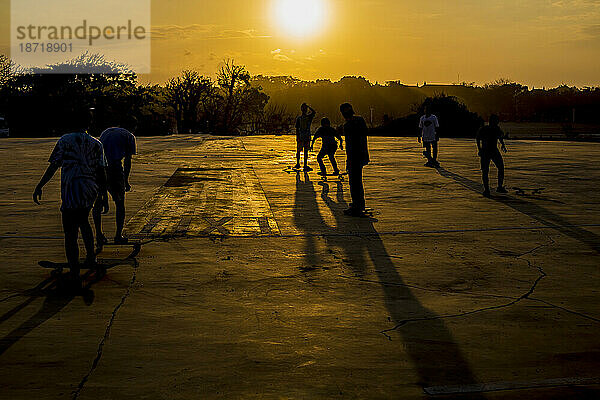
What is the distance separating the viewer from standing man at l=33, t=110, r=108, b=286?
739cm

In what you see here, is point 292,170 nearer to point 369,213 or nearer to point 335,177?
point 335,177

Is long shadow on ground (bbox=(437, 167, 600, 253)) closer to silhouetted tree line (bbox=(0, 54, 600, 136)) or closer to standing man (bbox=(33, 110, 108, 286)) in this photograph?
standing man (bbox=(33, 110, 108, 286))

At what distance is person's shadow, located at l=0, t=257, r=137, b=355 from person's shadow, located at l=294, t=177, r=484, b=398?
2834 mm

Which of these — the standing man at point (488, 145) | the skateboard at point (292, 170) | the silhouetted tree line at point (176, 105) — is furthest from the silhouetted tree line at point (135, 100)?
the standing man at point (488, 145)

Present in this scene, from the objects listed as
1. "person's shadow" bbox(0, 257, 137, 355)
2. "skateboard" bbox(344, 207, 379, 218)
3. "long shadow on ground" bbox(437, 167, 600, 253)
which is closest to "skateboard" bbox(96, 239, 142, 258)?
"person's shadow" bbox(0, 257, 137, 355)

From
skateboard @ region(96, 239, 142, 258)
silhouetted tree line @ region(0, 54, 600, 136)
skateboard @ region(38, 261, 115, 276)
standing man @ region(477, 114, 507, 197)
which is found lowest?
skateboard @ region(38, 261, 115, 276)

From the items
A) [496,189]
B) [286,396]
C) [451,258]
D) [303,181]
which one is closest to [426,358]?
[286,396]

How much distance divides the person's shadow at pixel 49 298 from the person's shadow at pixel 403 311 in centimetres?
283

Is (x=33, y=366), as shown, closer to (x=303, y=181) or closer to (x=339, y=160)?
(x=303, y=181)

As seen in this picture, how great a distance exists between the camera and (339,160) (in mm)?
27766

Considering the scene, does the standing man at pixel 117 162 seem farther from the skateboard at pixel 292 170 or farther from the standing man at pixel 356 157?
the skateboard at pixel 292 170

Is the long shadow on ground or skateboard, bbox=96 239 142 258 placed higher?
the long shadow on ground

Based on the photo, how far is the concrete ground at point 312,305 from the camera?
488 centimetres

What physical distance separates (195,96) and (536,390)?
2946 inches
